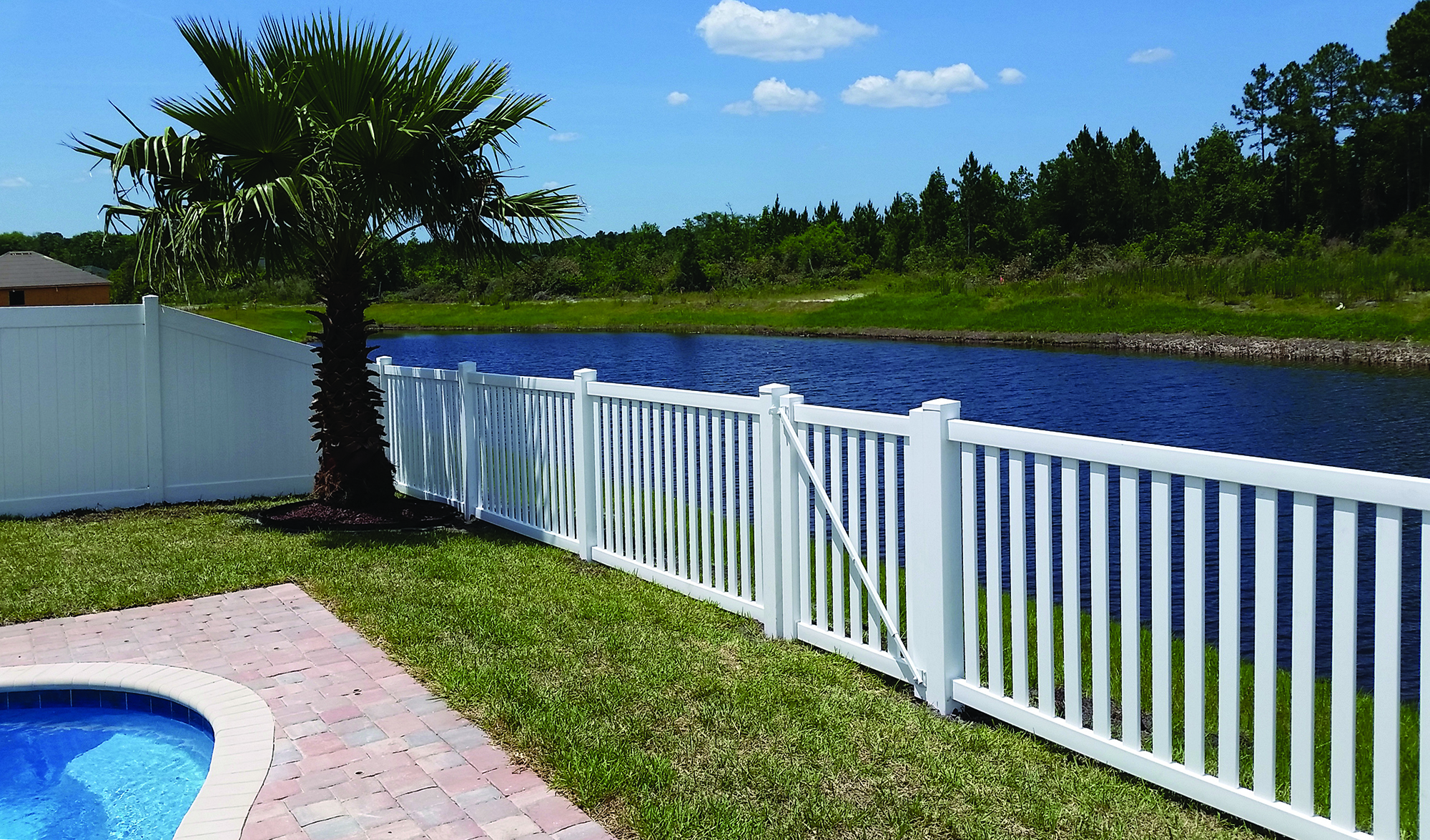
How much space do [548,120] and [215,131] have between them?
7.85 ft

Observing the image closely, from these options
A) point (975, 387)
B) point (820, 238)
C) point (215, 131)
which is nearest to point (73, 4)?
point (215, 131)

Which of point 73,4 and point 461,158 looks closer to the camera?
point 461,158

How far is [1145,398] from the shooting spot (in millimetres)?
21203

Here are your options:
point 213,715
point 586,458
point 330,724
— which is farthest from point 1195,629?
point 586,458

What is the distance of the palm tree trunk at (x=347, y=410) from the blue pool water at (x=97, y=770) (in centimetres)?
386

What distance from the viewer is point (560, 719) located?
14.6ft

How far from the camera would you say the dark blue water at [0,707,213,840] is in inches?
177

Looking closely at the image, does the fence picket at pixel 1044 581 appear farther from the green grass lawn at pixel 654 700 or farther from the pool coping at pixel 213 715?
the pool coping at pixel 213 715

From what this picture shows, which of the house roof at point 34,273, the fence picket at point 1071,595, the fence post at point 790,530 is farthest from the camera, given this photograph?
the house roof at point 34,273

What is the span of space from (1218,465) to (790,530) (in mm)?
2396

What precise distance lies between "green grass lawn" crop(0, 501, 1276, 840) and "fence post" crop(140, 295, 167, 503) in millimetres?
2082

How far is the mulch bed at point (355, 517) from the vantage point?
8648 mm

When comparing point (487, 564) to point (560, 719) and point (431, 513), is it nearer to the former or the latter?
point (431, 513)

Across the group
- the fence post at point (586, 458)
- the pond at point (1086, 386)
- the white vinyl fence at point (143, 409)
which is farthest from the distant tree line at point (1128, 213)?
the fence post at point (586, 458)
